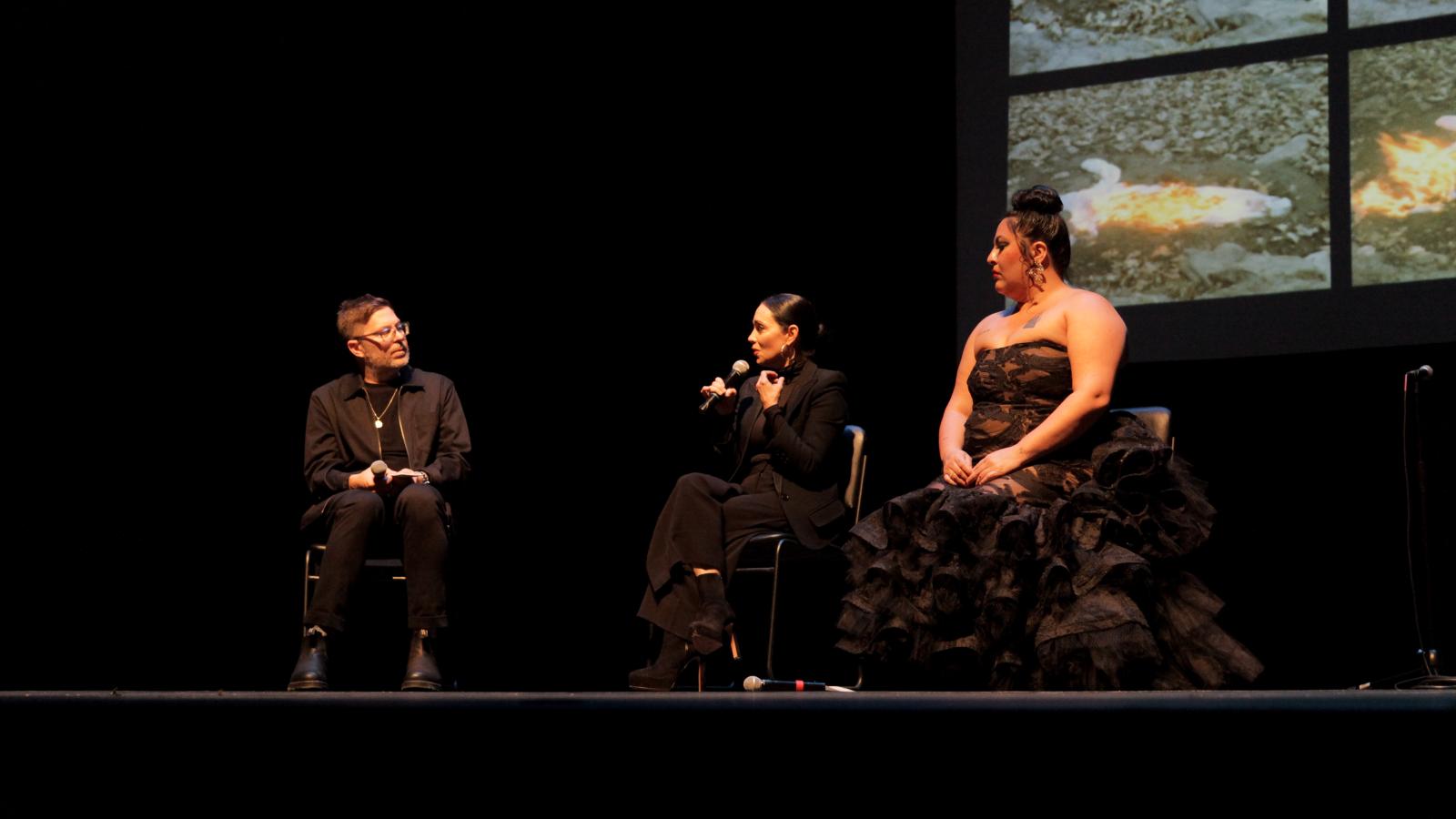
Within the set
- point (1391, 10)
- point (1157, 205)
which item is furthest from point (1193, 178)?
point (1391, 10)

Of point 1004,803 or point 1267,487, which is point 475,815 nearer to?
point 1004,803

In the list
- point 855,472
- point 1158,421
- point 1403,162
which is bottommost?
point 855,472

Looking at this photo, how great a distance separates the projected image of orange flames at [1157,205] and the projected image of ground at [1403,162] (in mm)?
200

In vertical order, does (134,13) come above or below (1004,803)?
above

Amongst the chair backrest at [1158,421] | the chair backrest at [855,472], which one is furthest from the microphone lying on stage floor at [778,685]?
the chair backrest at [1158,421]

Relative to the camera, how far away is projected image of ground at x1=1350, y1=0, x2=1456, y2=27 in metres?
3.55

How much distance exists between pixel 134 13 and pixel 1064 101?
8.92ft

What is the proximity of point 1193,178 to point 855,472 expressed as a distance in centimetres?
113

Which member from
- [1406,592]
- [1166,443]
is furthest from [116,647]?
[1406,592]

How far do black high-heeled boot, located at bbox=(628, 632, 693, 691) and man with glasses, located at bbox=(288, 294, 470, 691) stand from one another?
18.9 inches

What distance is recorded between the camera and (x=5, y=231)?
438 cm

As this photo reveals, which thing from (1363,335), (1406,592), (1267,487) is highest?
(1363,335)

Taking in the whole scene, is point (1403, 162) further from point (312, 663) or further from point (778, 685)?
point (312, 663)

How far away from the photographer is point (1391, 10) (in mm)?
3598
